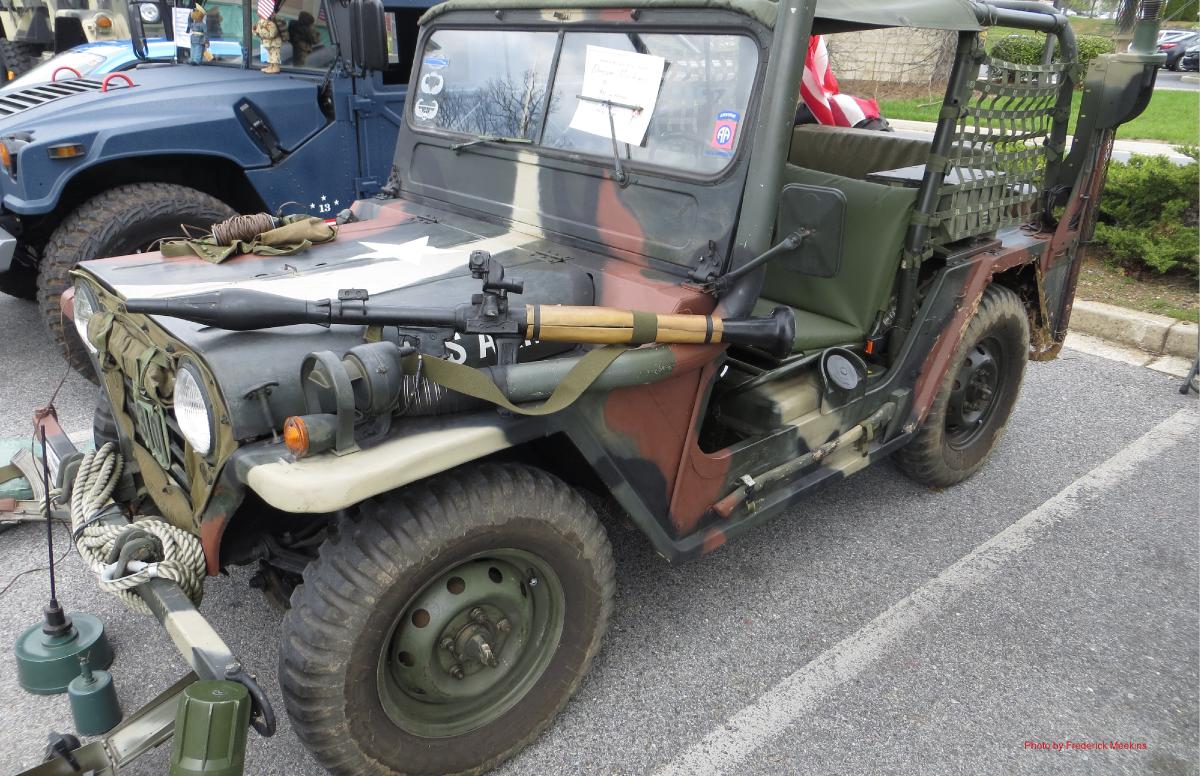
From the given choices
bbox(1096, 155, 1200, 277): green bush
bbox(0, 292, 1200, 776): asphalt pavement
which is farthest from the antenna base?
bbox(1096, 155, 1200, 277): green bush

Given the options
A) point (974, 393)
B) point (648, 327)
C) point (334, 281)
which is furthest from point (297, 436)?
point (974, 393)

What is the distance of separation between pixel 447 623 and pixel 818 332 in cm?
169

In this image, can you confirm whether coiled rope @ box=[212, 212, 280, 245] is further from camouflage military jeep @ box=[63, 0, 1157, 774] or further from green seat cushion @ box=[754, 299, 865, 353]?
green seat cushion @ box=[754, 299, 865, 353]

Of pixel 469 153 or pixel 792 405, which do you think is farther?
pixel 469 153

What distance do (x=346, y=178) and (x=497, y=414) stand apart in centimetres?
390

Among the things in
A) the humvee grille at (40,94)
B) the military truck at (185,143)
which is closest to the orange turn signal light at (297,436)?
the military truck at (185,143)

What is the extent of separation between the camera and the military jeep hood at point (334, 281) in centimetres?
197

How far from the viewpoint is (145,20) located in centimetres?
600

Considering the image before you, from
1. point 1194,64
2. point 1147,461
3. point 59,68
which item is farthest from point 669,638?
point 1194,64

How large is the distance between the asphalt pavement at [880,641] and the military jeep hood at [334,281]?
112 centimetres

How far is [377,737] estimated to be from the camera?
2.12 metres

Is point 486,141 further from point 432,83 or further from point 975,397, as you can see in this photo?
point 975,397

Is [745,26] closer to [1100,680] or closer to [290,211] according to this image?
[1100,680]

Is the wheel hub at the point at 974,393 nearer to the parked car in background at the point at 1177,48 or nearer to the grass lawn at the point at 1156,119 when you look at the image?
the grass lawn at the point at 1156,119
